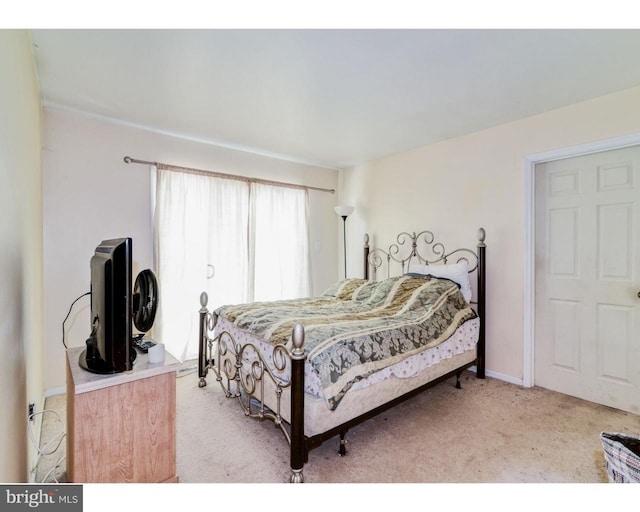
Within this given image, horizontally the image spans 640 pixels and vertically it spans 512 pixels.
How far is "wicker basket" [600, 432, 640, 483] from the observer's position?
3.95ft

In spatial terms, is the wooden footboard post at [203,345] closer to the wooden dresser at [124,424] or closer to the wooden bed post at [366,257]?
the wooden dresser at [124,424]

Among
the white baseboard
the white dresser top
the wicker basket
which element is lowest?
the white baseboard

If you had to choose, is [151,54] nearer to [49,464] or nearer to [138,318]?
[138,318]

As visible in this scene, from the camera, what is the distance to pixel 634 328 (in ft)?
7.91

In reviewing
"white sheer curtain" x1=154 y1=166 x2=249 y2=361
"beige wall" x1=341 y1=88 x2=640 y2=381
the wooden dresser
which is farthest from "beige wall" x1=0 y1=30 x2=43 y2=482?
"beige wall" x1=341 y1=88 x2=640 y2=381

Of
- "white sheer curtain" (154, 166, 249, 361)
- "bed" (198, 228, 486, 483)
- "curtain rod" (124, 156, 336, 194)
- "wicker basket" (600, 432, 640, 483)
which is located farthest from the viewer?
"white sheer curtain" (154, 166, 249, 361)

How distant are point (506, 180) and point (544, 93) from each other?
0.78m

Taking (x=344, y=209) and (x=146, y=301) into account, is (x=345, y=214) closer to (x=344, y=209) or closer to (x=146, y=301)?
(x=344, y=209)

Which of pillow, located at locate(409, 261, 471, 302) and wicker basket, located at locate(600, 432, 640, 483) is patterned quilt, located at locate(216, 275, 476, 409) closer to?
pillow, located at locate(409, 261, 471, 302)

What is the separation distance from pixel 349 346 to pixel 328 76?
177cm

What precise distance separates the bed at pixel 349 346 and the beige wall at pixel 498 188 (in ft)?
0.54

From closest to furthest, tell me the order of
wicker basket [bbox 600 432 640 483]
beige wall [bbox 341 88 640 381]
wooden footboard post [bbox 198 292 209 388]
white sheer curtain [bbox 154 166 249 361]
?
wicker basket [bbox 600 432 640 483] < beige wall [bbox 341 88 640 381] < wooden footboard post [bbox 198 292 209 388] < white sheer curtain [bbox 154 166 249 361]

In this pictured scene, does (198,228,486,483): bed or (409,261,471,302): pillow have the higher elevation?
(409,261,471,302): pillow

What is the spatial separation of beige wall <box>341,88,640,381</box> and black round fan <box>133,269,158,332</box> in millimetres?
2916
